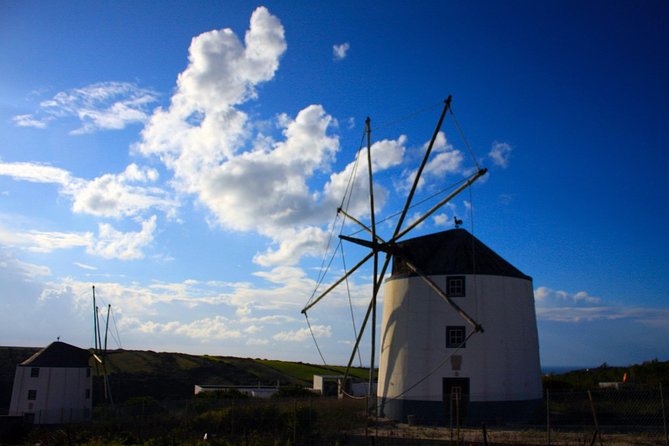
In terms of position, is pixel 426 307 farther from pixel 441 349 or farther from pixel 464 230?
pixel 464 230

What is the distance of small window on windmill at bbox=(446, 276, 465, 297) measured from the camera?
2752 centimetres

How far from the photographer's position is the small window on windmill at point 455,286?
27516 millimetres

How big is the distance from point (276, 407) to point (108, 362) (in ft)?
162

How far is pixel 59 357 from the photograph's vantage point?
131 ft

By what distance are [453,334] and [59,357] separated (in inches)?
1128

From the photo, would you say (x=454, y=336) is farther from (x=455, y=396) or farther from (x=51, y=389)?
(x=51, y=389)

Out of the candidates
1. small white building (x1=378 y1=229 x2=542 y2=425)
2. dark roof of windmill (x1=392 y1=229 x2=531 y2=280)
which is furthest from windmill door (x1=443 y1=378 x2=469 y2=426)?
dark roof of windmill (x1=392 y1=229 x2=531 y2=280)

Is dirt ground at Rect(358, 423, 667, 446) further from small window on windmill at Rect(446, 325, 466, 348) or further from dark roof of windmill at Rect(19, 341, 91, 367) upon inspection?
dark roof of windmill at Rect(19, 341, 91, 367)

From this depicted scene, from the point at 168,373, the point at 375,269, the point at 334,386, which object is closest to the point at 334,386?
the point at 334,386

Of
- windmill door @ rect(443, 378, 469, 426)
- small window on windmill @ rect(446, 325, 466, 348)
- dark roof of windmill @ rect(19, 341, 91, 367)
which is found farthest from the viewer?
dark roof of windmill @ rect(19, 341, 91, 367)

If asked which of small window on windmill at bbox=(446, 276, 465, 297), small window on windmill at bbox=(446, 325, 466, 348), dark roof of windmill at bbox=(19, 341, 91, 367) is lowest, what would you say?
dark roof of windmill at bbox=(19, 341, 91, 367)

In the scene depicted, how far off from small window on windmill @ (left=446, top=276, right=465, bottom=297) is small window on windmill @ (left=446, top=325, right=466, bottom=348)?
1592 mm

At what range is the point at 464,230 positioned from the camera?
30422mm

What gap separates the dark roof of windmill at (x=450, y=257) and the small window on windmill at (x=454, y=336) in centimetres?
270
